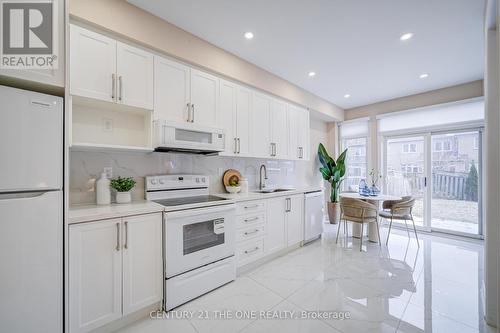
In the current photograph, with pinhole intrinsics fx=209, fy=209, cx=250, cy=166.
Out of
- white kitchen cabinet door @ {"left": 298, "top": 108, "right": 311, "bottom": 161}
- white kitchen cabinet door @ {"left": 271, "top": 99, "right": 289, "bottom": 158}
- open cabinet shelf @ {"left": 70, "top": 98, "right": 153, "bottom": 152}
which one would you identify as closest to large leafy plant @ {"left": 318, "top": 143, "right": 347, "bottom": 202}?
white kitchen cabinet door @ {"left": 298, "top": 108, "right": 311, "bottom": 161}

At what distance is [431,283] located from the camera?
90.9 inches

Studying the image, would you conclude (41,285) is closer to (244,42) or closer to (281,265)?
(281,265)

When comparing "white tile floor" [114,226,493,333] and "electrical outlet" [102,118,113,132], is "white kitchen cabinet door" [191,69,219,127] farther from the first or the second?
"white tile floor" [114,226,493,333]

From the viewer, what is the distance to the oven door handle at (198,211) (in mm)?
1853

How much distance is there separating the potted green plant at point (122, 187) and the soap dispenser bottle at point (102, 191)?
0.07m

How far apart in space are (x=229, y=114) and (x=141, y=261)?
6.34 ft

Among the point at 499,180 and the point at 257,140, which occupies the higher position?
the point at 257,140

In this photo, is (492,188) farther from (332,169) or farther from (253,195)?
(332,169)

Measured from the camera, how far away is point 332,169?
4824mm

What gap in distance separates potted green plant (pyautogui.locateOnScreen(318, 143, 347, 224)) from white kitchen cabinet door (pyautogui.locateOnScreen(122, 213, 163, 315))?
13.1ft

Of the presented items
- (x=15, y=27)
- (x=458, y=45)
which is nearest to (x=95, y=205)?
(x=15, y=27)

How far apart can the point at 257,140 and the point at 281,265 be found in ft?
5.83

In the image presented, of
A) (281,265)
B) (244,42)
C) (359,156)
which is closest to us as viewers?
(244,42)

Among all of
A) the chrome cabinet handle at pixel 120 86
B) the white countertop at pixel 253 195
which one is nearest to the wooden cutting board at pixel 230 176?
the white countertop at pixel 253 195
